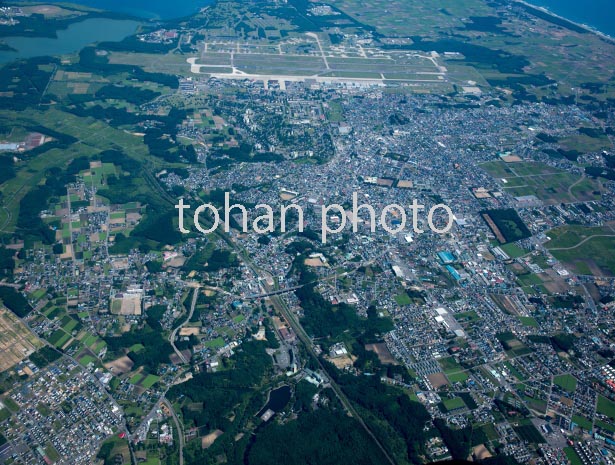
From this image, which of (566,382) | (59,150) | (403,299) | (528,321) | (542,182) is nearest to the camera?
(566,382)

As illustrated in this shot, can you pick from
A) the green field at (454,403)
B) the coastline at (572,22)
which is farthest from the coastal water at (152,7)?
the green field at (454,403)

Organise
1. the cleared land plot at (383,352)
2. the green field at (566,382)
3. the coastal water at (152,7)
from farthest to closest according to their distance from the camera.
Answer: the coastal water at (152,7) < the cleared land plot at (383,352) < the green field at (566,382)

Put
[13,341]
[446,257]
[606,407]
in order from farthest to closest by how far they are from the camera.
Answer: [446,257], [13,341], [606,407]

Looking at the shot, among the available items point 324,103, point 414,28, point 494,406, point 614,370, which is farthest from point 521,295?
point 414,28

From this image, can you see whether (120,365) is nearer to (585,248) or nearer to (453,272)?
(453,272)

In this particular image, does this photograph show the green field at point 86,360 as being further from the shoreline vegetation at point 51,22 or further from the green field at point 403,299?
the shoreline vegetation at point 51,22

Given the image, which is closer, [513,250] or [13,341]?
[13,341]

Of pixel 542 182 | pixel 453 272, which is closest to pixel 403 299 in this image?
pixel 453 272

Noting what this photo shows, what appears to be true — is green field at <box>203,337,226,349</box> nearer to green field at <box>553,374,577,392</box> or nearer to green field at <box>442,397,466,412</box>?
green field at <box>442,397,466,412</box>
